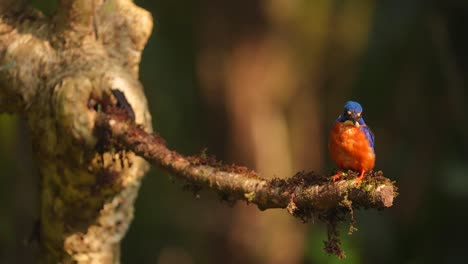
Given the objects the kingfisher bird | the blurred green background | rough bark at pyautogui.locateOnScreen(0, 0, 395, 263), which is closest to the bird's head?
the kingfisher bird

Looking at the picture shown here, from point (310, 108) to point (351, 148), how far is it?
4.87 metres

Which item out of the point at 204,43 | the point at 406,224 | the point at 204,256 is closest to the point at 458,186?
the point at 406,224

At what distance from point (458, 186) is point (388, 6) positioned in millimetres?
1635

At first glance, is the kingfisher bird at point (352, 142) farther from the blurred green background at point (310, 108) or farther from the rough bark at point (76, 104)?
the blurred green background at point (310, 108)

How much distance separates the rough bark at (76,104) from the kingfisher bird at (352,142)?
33.6 inches

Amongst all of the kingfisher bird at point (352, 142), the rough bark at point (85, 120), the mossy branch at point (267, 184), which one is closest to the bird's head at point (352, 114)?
the kingfisher bird at point (352, 142)

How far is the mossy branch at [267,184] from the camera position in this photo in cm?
249

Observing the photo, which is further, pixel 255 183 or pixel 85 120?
pixel 85 120

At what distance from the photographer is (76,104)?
3232 millimetres

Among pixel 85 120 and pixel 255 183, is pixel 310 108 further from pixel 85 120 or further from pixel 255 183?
pixel 255 183

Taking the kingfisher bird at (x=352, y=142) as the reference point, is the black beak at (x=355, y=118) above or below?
above

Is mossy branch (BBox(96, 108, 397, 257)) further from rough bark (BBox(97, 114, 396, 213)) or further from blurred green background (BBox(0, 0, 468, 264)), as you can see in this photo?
blurred green background (BBox(0, 0, 468, 264))

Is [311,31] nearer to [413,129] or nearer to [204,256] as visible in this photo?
[413,129]

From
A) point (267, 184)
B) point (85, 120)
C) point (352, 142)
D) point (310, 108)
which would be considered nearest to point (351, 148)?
point (352, 142)
